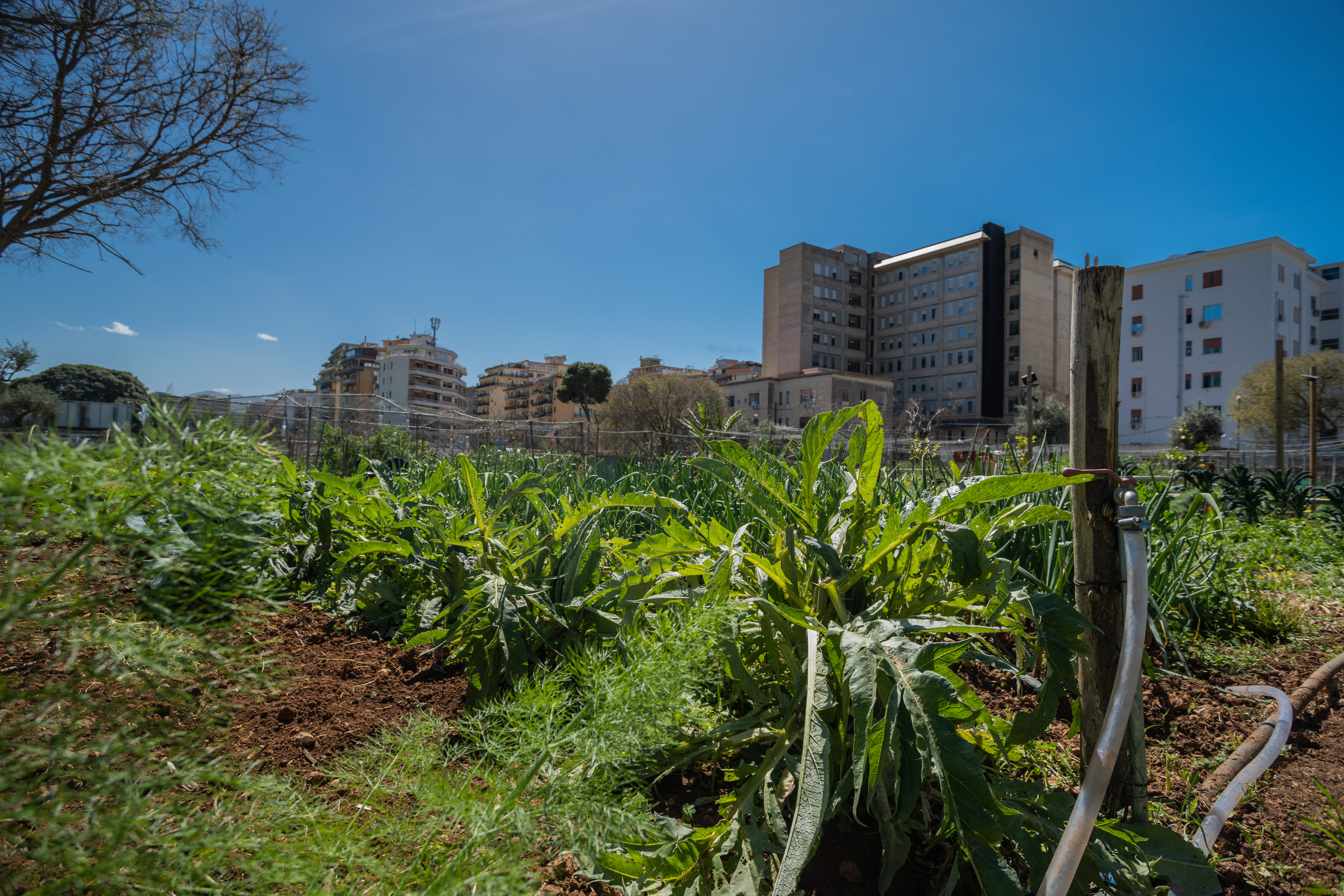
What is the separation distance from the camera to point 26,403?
15.1m

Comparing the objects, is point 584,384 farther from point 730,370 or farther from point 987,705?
point 987,705

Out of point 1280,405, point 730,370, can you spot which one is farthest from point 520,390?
point 1280,405

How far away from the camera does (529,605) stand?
2160 mm

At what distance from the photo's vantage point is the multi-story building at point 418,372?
99425 mm

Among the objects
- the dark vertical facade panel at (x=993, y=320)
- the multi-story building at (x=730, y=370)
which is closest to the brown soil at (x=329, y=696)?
the dark vertical facade panel at (x=993, y=320)

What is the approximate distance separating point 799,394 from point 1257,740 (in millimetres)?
54736

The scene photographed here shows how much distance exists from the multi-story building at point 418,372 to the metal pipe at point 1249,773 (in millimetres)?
97543

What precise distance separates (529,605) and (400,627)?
A: 0.75 m

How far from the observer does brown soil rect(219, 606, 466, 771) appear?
1.63 m

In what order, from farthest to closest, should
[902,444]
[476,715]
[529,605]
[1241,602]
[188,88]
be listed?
[902,444] → [188,88] → [1241,602] → [529,605] → [476,715]

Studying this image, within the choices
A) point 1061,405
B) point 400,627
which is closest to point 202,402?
point 400,627

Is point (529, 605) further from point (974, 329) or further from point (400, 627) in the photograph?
point (974, 329)

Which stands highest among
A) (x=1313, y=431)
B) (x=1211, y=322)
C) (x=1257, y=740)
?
(x=1211, y=322)

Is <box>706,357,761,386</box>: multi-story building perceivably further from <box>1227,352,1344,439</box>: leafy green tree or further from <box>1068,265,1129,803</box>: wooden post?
<box>1068,265,1129,803</box>: wooden post
